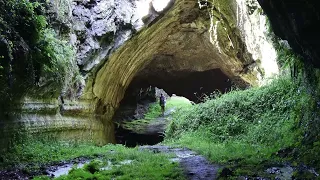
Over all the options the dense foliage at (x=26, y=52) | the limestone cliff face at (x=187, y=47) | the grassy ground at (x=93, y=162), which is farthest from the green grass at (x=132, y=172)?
the limestone cliff face at (x=187, y=47)

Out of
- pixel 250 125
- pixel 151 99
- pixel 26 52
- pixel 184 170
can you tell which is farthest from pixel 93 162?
pixel 151 99

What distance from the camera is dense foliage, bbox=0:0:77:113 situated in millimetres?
7211

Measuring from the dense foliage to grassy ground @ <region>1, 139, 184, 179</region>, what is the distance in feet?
4.18

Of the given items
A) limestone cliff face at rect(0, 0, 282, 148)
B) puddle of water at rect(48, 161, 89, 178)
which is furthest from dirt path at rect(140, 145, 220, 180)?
limestone cliff face at rect(0, 0, 282, 148)

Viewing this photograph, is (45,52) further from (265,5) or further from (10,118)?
(265,5)

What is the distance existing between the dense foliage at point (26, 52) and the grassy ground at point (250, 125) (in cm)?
487

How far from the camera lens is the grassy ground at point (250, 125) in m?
7.66

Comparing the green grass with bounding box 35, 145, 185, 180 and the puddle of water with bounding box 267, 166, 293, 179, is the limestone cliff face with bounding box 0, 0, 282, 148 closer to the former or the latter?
the green grass with bounding box 35, 145, 185, 180

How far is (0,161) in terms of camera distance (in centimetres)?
715

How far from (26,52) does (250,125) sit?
776 centimetres

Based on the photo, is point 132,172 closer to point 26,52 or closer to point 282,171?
point 282,171

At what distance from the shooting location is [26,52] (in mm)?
7859

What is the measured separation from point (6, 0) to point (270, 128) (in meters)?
7.80

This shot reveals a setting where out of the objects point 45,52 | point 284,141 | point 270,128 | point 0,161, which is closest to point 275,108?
point 270,128
